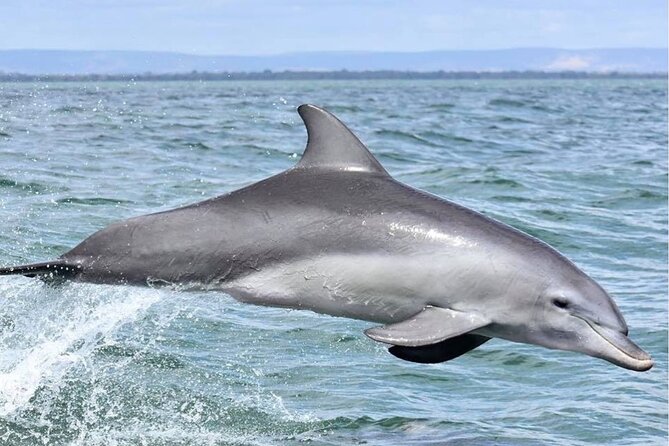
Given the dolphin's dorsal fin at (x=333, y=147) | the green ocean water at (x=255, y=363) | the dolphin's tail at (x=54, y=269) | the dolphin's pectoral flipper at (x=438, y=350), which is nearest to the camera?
the dolphin's pectoral flipper at (x=438, y=350)

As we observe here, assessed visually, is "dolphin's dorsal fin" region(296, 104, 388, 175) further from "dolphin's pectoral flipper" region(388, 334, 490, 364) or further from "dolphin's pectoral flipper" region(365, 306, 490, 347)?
"dolphin's pectoral flipper" region(388, 334, 490, 364)

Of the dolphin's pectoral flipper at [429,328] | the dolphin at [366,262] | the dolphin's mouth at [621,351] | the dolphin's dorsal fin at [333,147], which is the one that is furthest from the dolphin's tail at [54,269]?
the dolphin's mouth at [621,351]

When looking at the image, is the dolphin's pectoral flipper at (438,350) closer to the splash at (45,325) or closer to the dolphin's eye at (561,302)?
the dolphin's eye at (561,302)

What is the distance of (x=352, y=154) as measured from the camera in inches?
273

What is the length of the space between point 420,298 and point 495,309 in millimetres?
411

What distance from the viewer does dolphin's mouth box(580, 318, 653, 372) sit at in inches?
234

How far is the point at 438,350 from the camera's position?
21.0 ft

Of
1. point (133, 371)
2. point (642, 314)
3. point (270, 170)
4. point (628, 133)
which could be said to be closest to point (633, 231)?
point (642, 314)

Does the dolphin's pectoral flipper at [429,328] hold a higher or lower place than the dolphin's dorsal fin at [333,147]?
lower

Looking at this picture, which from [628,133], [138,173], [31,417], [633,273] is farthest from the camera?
[628,133]

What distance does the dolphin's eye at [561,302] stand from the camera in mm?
6219

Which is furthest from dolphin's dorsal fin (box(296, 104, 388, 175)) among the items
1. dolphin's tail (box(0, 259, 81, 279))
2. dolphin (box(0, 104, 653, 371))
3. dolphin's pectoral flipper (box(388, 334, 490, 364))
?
dolphin's tail (box(0, 259, 81, 279))

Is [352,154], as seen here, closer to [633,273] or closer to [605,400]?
[605,400]

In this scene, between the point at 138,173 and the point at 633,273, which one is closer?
the point at 633,273
